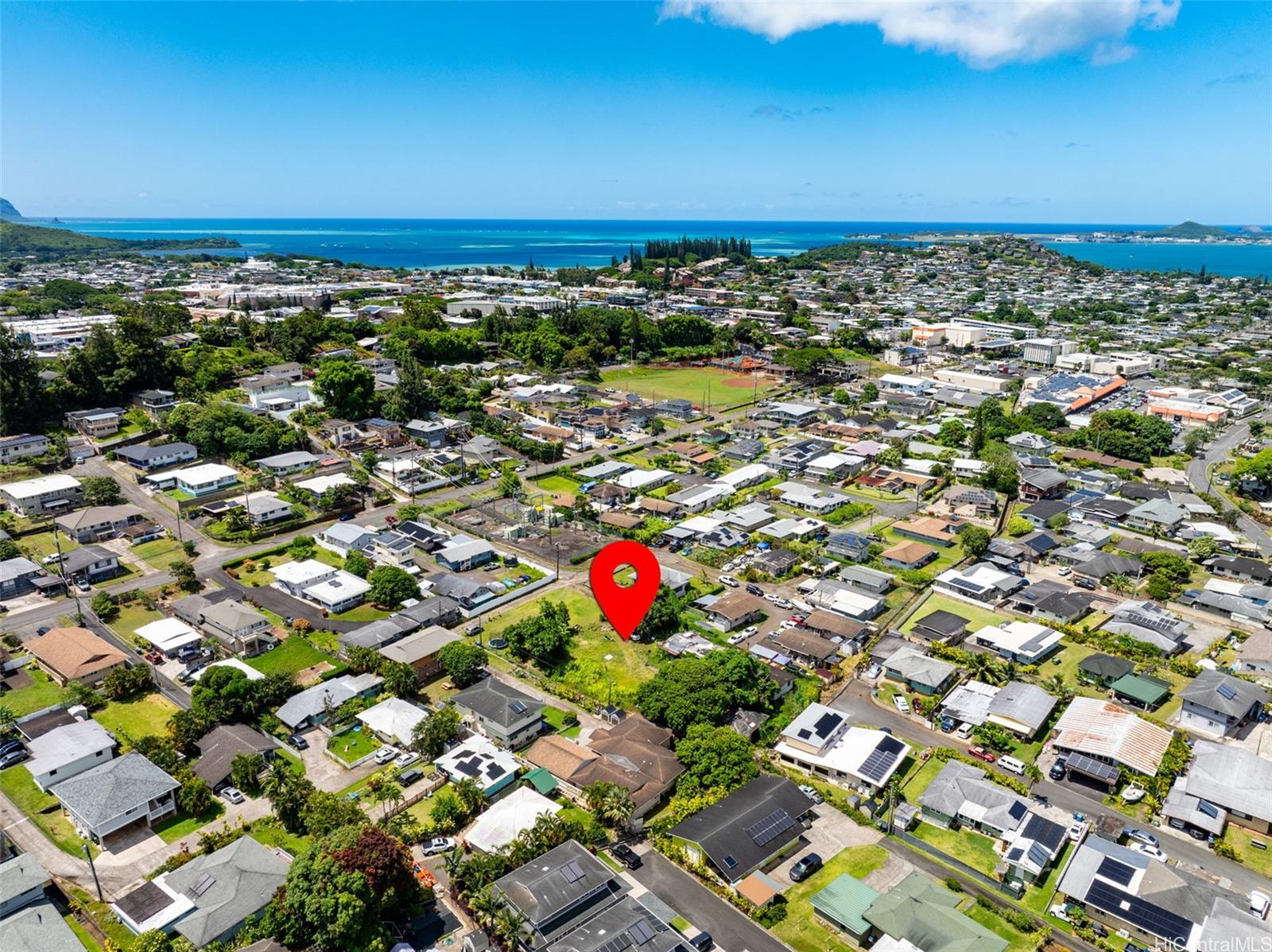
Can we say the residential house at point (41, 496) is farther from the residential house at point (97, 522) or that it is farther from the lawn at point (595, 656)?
the lawn at point (595, 656)

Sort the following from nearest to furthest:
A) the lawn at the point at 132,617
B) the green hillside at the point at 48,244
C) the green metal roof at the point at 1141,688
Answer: the green metal roof at the point at 1141,688 → the lawn at the point at 132,617 → the green hillside at the point at 48,244

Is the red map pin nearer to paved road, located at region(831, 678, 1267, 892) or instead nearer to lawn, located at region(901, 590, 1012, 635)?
paved road, located at region(831, 678, 1267, 892)

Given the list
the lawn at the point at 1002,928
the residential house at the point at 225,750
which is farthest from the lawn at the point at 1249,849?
the residential house at the point at 225,750

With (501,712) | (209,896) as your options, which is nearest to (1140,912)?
(501,712)

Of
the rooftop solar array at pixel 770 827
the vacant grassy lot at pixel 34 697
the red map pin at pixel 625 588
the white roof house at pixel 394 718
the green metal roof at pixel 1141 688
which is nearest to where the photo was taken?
the rooftop solar array at pixel 770 827

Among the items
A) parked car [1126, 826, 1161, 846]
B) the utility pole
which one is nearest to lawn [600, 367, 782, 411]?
parked car [1126, 826, 1161, 846]

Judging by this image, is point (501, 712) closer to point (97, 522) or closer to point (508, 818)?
point (508, 818)

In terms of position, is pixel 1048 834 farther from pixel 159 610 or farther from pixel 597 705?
pixel 159 610
